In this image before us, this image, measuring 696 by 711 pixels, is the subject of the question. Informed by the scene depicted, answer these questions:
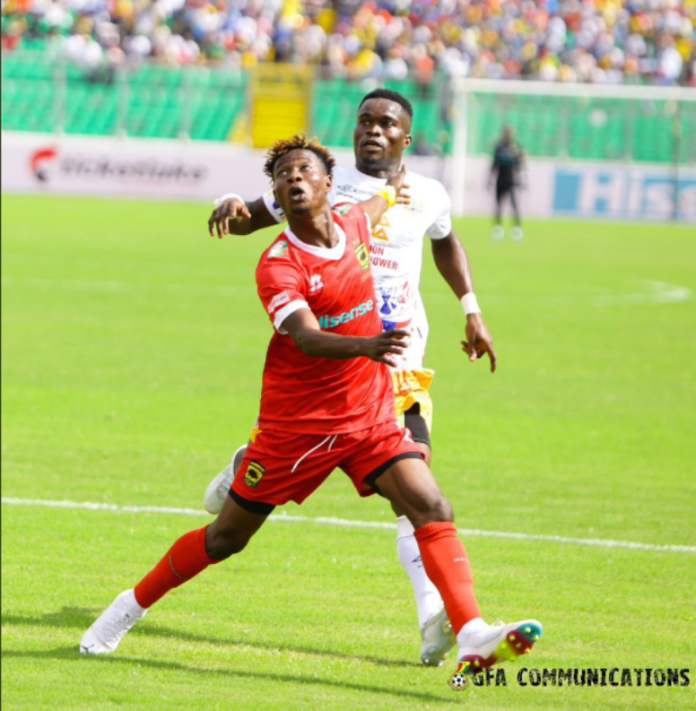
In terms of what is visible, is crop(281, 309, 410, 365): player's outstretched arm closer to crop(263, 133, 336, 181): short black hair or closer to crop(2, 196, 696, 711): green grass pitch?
crop(263, 133, 336, 181): short black hair

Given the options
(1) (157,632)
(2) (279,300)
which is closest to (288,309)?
(2) (279,300)

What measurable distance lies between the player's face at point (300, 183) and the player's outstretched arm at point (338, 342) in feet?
1.52

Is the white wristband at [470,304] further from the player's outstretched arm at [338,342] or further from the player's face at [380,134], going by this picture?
the player's outstretched arm at [338,342]

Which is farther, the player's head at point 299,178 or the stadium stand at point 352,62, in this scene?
the stadium stand at point 352,62

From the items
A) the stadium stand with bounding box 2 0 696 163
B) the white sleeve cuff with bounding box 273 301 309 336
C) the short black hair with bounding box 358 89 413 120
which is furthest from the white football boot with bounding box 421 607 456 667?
the stadium stand with bounding box 2 0 696 163

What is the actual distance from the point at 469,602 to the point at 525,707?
47 centimetres

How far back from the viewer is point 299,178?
5.12 m

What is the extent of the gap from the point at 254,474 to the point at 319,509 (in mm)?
3108

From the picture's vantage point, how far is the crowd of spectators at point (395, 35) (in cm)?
4016

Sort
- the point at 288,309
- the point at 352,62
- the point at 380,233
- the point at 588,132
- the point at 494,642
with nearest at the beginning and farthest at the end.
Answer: the point at 494,642, the point at 288,309, the point at 380,233, the point at 588,132, the point at 352,62

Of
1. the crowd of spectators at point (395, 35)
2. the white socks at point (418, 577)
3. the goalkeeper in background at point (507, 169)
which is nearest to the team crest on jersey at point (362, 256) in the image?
the white socks at point (418, 577)

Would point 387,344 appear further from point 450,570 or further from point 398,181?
point 398,181

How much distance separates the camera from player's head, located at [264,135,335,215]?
512 centimetres

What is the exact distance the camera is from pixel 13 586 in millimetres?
6500
